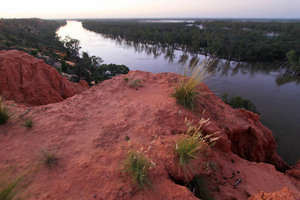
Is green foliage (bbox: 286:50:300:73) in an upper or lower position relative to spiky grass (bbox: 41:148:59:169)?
lower

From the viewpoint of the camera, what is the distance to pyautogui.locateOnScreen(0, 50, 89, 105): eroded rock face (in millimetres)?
6170

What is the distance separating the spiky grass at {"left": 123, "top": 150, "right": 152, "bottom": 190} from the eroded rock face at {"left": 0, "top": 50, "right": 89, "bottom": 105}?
6.24 metres

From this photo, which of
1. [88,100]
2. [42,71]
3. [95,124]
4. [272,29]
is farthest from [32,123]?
[272,29]

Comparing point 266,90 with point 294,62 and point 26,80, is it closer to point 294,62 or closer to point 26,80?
point 294,62

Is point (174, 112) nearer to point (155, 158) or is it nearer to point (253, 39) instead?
point (155, 158)

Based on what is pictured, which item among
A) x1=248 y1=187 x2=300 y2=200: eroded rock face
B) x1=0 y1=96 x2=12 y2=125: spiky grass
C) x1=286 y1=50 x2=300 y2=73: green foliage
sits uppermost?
x1=0 y1=96 x2=12 y2=125: spiky grass

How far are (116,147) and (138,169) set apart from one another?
702mm

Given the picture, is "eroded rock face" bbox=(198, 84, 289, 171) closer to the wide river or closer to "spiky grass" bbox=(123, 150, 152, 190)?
the wide river

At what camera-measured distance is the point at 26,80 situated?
22.1ft

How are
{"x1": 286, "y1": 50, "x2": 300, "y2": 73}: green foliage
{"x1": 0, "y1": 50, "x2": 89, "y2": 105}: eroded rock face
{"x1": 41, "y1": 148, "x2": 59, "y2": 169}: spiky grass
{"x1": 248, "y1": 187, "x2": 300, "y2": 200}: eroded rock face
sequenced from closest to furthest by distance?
{"x1": 248, "y1": 187, "x2": 300, "y2": 200}: eroded rock face → {"x1": 41, "y1": 148, "x2": 59, "y2": 169}: spiky grass → {"x1": 0, "y1": 50, "x2": 89, "y2": 105}: eroded rock face → {"x1": 286, "y1": 50, "x2": 300, "y2": 73}: green foliage

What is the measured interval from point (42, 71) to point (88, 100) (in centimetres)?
511

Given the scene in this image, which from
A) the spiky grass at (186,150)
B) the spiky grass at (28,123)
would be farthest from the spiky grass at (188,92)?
the spiky grass at (28,123)

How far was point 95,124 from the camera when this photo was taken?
3.33 m

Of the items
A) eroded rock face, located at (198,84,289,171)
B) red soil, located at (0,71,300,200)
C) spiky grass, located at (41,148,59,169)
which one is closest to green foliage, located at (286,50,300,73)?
eroded rock face, located at (198,84,289,171)
